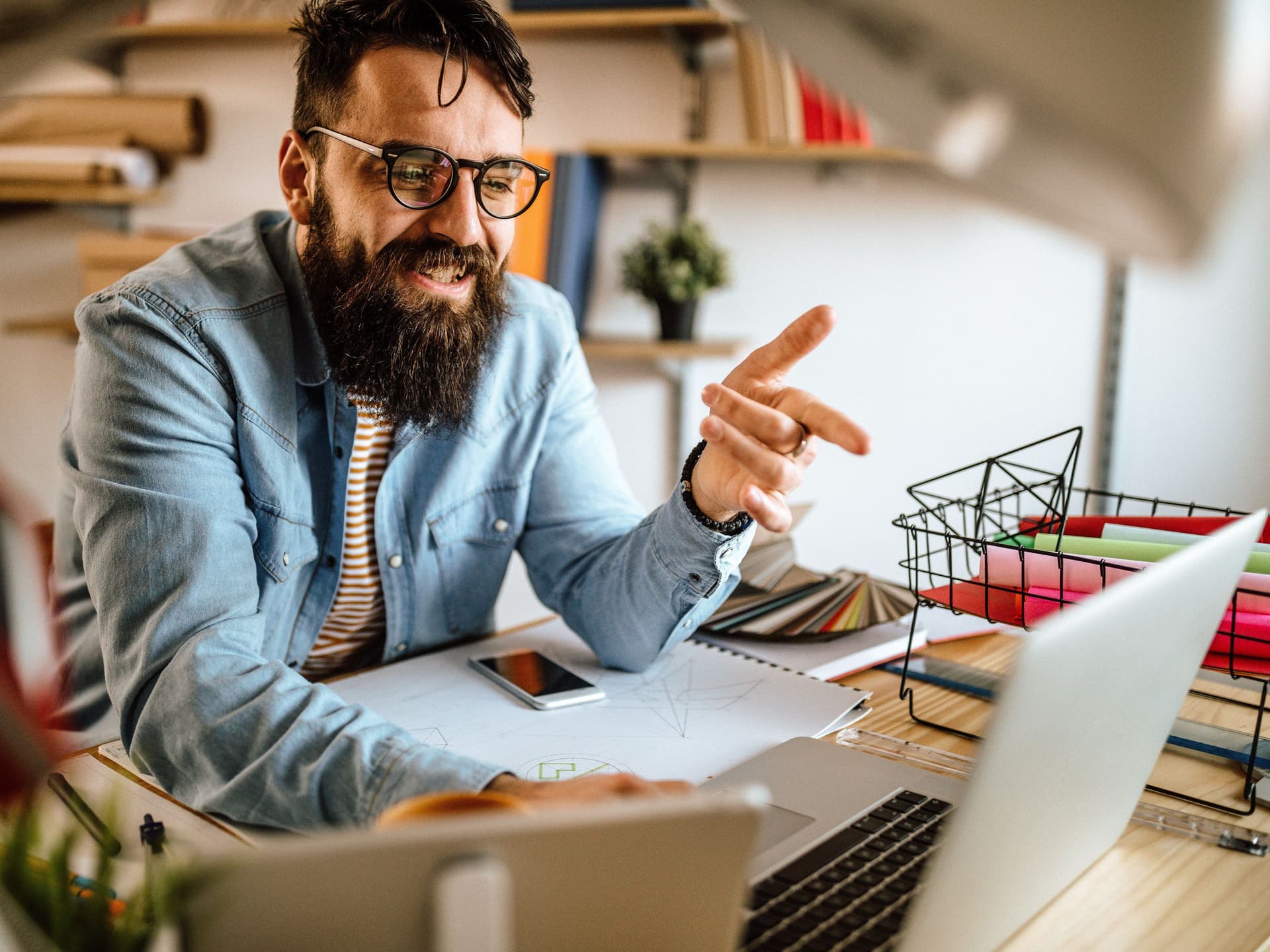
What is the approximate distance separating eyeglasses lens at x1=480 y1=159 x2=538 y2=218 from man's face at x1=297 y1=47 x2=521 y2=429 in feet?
0.06

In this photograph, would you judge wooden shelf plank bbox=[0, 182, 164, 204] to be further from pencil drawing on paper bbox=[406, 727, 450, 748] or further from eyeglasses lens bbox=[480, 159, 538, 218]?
pencil drawing on paper bbox=[406, 727, 450, 748]

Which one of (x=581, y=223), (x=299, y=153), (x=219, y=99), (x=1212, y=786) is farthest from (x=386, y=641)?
(x=219, y=99)

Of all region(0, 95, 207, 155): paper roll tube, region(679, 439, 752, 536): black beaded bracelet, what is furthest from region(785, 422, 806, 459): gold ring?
region(0, 95, 207, 155): paper roll tube

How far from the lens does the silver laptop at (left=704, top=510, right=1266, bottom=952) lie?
46cm

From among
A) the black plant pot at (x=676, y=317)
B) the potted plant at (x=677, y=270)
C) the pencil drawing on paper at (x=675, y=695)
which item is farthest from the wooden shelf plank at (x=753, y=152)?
the pencil drawing on paper at (x=675, y=695)

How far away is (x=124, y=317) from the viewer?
1002 mm

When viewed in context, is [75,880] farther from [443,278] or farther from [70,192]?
[70,192]

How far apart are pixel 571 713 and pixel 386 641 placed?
35cm

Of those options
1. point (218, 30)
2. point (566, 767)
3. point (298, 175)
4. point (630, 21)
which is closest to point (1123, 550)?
point (566, 767)

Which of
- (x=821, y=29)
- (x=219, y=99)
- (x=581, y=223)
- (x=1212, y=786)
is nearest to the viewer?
(x=821, y=29)

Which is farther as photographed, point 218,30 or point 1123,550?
point 218,30

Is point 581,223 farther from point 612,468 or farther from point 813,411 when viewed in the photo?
point 813,411

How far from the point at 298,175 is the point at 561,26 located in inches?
49.8

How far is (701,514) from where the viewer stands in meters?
1.03
